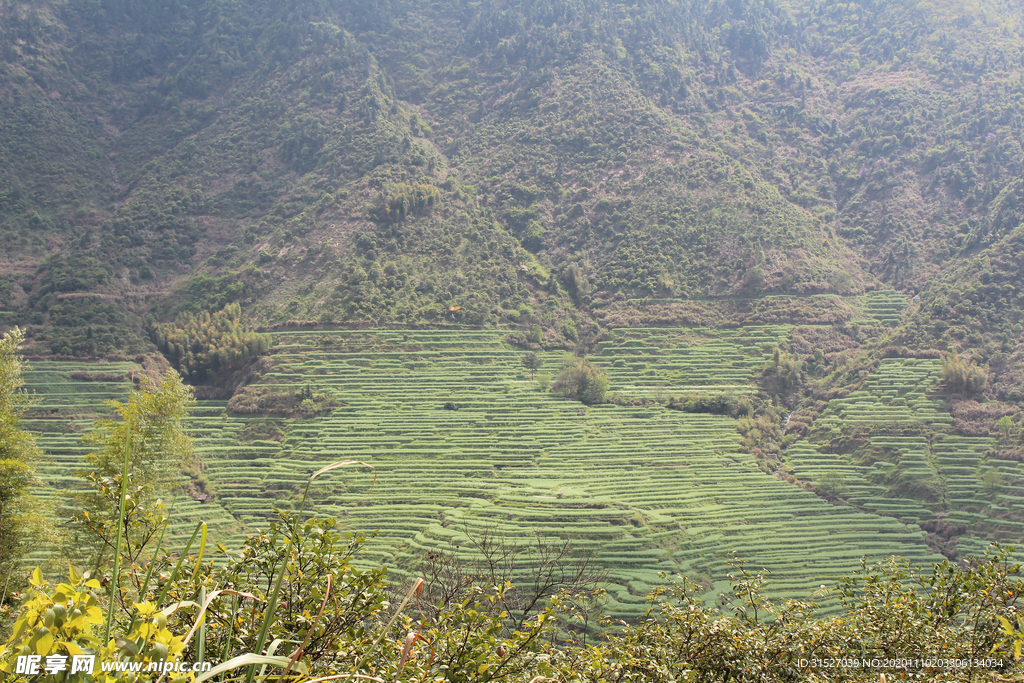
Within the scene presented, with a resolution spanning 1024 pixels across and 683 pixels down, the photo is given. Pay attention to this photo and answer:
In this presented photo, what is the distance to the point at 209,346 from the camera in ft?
133

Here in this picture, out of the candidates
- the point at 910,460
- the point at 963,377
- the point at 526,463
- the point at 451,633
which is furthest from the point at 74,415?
the point at 963,377

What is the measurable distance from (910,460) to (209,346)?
42.2m

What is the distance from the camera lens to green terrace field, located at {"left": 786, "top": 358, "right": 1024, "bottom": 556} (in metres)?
29.3

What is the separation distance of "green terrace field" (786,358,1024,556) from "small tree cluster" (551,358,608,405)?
1181 cm

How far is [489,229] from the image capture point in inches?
2196

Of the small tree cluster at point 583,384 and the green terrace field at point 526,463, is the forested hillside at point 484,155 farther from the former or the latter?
the small tree cluster at point 583,384

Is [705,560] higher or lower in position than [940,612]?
lower

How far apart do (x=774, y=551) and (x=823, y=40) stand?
76.9 metres

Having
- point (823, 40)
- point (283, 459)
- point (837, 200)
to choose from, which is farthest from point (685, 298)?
point (823, 40)

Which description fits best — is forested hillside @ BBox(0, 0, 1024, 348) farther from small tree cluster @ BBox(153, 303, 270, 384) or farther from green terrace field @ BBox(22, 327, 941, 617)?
green terrace field @ BBox(22, 327, 941, 617)

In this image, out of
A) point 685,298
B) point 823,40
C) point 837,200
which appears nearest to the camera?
point 685,298

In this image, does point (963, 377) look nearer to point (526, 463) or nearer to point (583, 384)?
point (583, 384)

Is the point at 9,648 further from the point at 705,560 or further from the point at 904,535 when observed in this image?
the point at 904,535

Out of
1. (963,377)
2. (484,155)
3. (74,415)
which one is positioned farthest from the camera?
(484,155)
